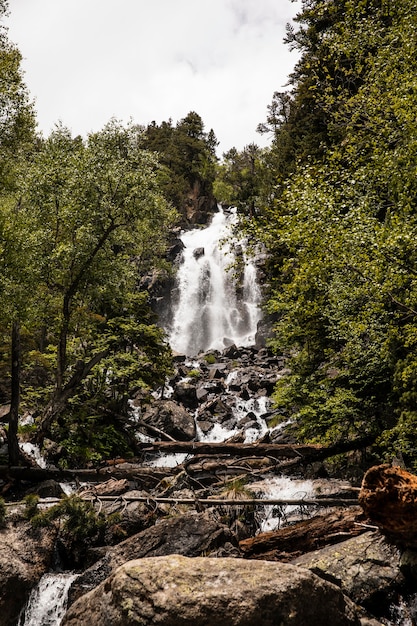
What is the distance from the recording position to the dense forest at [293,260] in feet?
29.5

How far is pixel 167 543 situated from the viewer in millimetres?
8008

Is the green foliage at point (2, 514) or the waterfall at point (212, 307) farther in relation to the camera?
the waterfall at point (212, 307)

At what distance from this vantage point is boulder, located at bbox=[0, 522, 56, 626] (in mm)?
7484

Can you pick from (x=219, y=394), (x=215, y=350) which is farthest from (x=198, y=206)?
(x=219, y=394)

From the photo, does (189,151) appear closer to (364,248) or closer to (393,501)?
(364,248)

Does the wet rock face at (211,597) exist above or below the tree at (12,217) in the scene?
below

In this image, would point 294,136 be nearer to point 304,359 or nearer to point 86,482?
point 304,359

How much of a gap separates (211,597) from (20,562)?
5409 millimetres

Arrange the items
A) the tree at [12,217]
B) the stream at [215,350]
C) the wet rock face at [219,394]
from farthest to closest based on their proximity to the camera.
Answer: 1. the wet rock face at [219,394]
2. the tree at [12,217]
3. the stream at [215,350]

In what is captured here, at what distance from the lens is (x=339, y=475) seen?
14.1m

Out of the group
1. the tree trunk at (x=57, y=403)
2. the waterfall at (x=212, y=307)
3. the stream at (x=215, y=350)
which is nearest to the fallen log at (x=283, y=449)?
the stream at (x=215, y=350)

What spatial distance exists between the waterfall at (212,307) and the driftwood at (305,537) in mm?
34272

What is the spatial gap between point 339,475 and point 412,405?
17.6 ft

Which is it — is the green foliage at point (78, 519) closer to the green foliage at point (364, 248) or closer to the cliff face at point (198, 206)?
the green foliage at point (364, 248)
